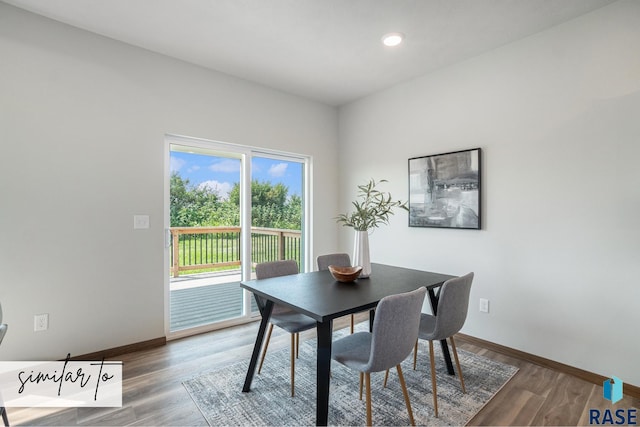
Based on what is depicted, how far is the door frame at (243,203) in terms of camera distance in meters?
2.96

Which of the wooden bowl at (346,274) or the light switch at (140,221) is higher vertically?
the light switch at (140,221)

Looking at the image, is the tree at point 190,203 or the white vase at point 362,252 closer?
the white vase at point 362,252

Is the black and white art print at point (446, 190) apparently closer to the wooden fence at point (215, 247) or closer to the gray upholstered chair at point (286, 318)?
the gray upholstered chair at point (286, 318)

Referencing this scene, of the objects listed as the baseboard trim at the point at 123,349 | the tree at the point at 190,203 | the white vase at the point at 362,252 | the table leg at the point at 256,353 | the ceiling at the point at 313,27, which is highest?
the ceiling at the point at 313,27

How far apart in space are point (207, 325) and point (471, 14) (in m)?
3.54

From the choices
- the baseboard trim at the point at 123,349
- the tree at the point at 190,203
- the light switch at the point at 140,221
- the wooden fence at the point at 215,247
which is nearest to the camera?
the baseboard trim at the point at 123,349

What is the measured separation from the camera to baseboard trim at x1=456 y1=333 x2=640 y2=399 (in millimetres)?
2107

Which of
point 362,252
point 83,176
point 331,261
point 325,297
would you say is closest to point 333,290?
point 325,297

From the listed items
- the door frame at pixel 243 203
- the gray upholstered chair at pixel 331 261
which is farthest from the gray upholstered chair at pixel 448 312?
the door frame at pixel 243 203

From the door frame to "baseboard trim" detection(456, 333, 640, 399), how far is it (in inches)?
80.6

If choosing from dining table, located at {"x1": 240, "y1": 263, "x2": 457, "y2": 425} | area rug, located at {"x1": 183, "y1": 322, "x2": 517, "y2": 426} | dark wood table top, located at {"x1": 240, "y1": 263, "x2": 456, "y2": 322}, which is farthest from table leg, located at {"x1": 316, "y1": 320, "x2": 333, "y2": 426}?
area rug, located at {"x1": 183, "y1": 322, "x2": 517, "y2": 426}

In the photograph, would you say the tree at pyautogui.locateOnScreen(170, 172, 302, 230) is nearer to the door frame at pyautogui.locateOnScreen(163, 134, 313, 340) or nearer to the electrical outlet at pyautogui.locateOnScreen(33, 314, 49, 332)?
the door frame at pyautogui.locateOnScreen(163, 134, 313, 340)

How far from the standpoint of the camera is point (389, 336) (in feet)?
5.00

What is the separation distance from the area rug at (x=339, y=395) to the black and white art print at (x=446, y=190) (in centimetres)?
126
